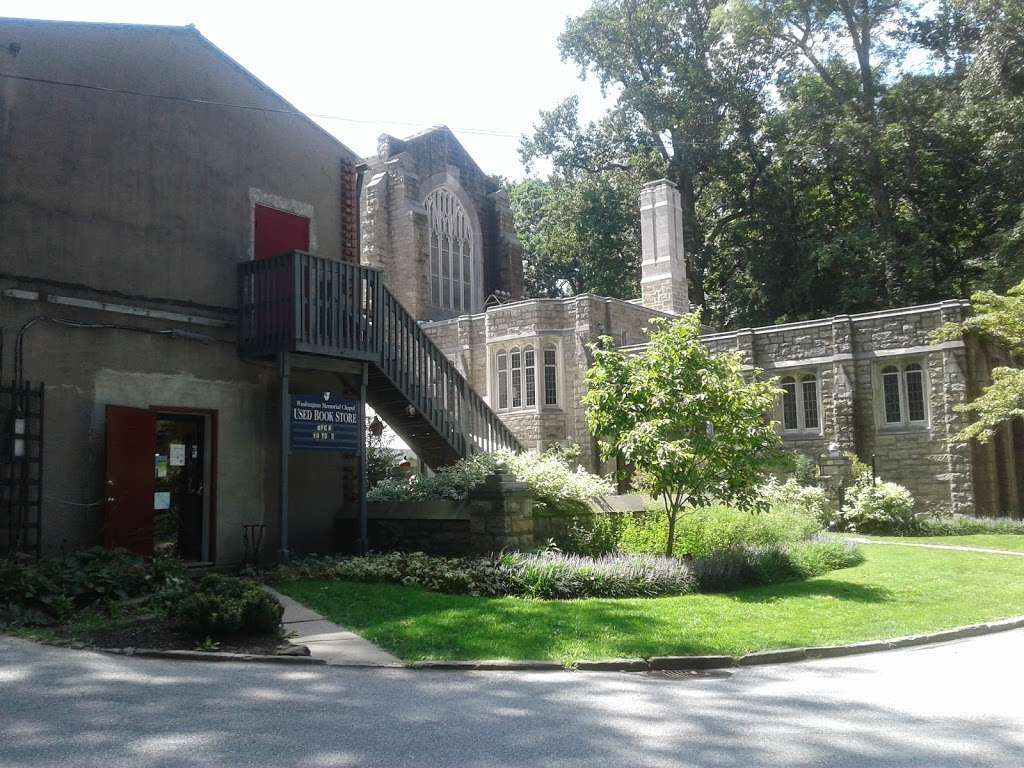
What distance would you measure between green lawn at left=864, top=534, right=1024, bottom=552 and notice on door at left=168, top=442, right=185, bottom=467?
596 inches

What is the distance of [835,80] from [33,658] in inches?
1458

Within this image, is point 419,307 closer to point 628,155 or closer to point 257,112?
point 628,155

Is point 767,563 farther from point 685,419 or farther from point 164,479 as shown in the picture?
point 164,479

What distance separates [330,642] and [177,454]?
19.7ft

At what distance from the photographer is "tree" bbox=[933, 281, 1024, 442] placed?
20.8 m

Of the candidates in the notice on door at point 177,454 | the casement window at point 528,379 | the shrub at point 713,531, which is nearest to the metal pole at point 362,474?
the notice on door at point 177,454

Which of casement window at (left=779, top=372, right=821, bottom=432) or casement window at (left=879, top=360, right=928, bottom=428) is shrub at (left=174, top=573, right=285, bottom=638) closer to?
casement window at (left=779, top=372, right=821, bottom=432)

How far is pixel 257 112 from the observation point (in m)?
14.6

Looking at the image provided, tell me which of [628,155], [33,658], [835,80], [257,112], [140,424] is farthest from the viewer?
[628,155]

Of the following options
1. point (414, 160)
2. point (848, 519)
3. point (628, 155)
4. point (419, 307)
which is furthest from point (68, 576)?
point (628, 155)

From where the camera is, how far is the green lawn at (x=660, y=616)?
28.2 feet

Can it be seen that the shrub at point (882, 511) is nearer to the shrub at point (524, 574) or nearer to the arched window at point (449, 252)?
the shrub at point (524, 574)

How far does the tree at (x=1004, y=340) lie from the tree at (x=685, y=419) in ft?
35.9

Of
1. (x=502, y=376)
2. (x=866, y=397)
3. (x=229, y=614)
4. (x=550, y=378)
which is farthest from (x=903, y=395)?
(x=229, y=614)
